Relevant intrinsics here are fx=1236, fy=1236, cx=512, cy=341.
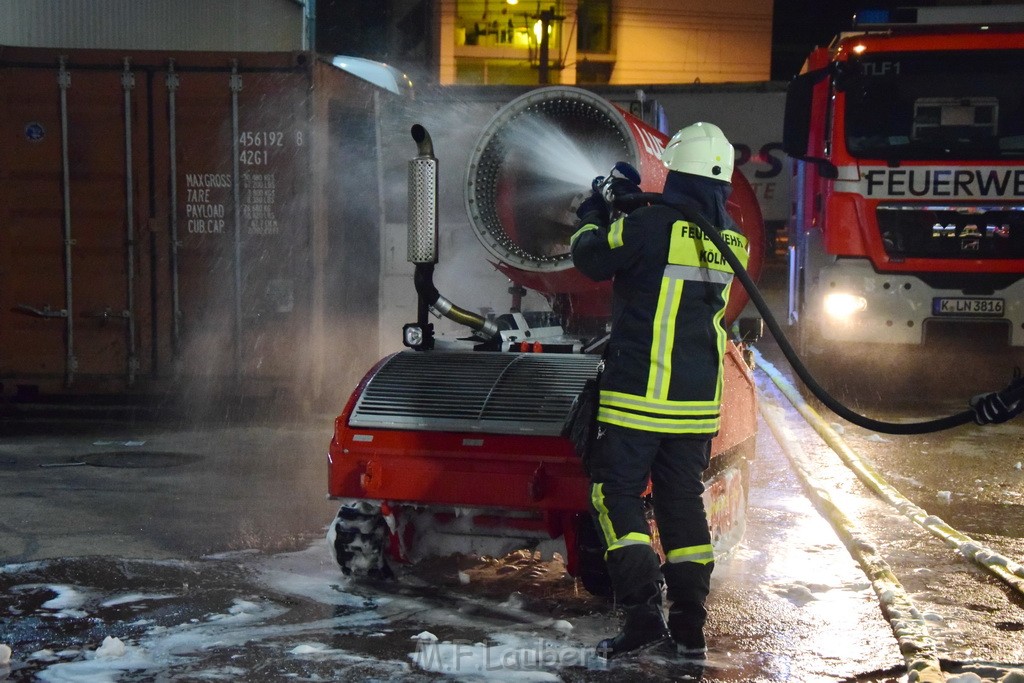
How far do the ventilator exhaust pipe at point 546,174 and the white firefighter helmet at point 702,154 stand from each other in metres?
1.40

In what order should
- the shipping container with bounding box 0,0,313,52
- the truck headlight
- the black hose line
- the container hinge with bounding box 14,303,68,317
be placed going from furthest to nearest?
the shipping container with bounding box 0,0,313,52 < the container hinge with bounding box 14,303,68,317 < the truck headlight < the black hose line

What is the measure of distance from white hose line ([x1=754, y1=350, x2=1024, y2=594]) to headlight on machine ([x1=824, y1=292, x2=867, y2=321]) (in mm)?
1169

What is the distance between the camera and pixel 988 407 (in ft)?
15.5

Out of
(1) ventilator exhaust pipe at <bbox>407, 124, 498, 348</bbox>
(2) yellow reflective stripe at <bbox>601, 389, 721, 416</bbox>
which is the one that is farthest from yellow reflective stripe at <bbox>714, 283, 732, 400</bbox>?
(1) ventilator exhaust pipe at <bbox>407, 124, 498, 348</bbox>

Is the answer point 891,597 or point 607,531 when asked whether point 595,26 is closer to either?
point 891,597

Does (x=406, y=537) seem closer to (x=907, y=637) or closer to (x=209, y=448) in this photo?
(x=907, y=637)

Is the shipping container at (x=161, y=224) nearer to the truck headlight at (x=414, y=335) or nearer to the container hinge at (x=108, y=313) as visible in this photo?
the container hinge at (x=108, y=313)

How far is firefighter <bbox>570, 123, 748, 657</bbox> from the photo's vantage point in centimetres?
458

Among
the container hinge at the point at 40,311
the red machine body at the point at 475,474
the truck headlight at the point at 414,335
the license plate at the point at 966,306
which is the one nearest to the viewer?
the red machine body at the point at 475,474

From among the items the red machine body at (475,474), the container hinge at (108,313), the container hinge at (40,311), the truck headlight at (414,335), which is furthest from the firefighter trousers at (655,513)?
the container hinge at (40,311)

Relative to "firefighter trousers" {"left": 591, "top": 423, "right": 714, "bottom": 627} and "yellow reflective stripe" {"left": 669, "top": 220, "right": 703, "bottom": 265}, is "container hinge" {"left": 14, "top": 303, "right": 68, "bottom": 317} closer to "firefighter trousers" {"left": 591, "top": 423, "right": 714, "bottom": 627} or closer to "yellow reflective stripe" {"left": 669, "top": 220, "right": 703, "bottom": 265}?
"firefighter trousers" {"left": 591, "top": 423, "right": 714, "bottom": 627}

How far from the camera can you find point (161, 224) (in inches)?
417

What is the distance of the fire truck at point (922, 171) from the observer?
447 inches

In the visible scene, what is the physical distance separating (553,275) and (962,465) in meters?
4.10
